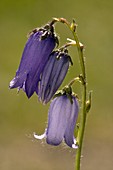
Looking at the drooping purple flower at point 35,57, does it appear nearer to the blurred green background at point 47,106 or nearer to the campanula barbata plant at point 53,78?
the campanula barbata plant at point 53,78

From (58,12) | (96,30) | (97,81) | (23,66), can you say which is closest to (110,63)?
(97,81)

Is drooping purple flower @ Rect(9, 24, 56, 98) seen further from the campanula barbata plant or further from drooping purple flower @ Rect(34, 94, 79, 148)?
drooping purple flower @ Rect(34, 94, 79, 148)

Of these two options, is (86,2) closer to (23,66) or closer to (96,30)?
(96,30)

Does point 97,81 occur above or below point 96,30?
below

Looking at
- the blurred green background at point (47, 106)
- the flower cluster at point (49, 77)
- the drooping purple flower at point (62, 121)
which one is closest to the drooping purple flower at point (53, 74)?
the flower cluster at point (49, 77)

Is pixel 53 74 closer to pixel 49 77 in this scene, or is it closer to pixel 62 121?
pixel 49 77

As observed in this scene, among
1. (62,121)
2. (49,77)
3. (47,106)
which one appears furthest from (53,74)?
(47,106)
